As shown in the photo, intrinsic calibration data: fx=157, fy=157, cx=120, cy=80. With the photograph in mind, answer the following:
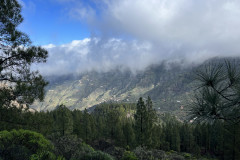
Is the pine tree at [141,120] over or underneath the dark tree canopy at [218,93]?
underneath

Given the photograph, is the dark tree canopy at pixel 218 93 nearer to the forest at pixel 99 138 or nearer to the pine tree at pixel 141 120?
the forest at pixel 99 138

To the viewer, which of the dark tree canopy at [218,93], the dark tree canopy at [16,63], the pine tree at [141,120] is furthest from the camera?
the pine tree at [141,120]

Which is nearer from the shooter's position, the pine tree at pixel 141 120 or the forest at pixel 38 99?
the forest at pixel 38 99

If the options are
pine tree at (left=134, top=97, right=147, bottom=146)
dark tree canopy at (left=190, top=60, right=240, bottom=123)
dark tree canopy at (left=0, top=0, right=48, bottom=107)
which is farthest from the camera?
pine tree at (left=134, top=97, right=147, bottom=146)

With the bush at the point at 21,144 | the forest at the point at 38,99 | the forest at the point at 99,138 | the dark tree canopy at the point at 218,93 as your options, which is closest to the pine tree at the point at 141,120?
the forest at the point at 99,138

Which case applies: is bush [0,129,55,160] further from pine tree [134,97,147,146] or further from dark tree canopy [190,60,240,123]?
pine tree [134,97,147,146]

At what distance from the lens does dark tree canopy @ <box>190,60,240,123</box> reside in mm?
5586

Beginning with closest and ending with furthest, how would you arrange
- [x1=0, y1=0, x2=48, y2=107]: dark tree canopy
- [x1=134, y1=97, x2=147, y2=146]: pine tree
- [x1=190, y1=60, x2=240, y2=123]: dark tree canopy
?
1. [x1=190, y1=60, x2=240, y2=123]: dark tree canopy
2. [x1=0, y1=0, x2=48, y2=107]: dark tree canopy
3. [x1=134, y1=97, x2=147, y2=146]: pine tree

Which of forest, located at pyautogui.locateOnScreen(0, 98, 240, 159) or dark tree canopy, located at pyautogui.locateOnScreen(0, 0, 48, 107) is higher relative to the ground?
dark tree canopy, located at pyautogui.locateOnScreen(0, 0, 48, 107)

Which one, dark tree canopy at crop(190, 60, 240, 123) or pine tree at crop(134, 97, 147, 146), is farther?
pine tree at crop(134, 97, 147, 146)

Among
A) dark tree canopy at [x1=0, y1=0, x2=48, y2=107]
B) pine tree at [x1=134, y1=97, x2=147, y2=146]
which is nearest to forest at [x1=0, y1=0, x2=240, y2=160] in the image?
dark tree canopy at [x1=0, y1=0, x2=48, y2=107]

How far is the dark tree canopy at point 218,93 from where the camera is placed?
5586 mm

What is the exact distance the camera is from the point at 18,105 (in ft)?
39.6

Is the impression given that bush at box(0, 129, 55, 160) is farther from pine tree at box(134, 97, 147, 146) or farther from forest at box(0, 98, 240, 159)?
pine tree at box(134, 97, 147, 146)
